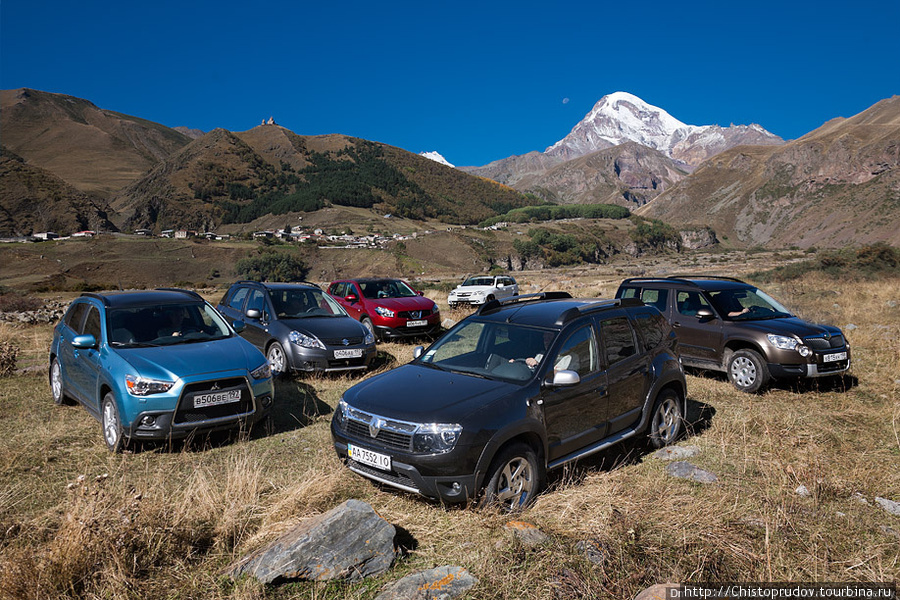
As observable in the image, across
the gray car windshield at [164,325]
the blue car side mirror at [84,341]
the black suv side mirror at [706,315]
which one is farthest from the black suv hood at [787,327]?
the blue car side mirror at [84,341]

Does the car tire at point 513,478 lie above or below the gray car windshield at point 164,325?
below

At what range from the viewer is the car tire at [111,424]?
18.4 ft

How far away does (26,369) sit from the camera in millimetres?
10148

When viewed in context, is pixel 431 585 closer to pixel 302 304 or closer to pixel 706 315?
pixel 706 315

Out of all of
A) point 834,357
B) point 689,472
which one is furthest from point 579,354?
point 834,357

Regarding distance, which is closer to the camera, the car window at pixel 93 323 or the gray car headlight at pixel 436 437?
the gray car headlight at pixel 436 437

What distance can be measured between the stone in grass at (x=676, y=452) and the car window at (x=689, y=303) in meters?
3.78

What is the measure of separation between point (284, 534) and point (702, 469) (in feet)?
12.7

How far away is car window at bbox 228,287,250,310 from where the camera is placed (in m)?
10.7

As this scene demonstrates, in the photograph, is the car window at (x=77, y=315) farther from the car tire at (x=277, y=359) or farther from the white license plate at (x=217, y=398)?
the car tire at (x=277, y=359)

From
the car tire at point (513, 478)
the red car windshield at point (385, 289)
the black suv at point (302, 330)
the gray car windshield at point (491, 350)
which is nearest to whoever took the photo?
the car tire at point (513, 478)

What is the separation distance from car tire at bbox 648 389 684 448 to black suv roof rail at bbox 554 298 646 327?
1.07 m

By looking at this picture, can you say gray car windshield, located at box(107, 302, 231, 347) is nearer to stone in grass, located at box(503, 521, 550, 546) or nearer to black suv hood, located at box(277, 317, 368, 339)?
black suv hood, located at box(277, 317, 368, 339)

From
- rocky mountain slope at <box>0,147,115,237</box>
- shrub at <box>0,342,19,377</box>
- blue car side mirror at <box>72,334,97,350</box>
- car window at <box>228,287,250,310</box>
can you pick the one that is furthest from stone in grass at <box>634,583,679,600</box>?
rocky mountain slope at <box>0,147,115,237</box>
